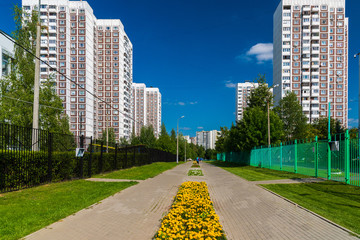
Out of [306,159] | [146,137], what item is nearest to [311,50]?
[146,137]

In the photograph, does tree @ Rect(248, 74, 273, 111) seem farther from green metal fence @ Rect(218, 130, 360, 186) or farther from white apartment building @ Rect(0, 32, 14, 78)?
white apartment building @ Rect(0, 32, 14, 78)

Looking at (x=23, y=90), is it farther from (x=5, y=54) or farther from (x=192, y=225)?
(x=192, y=225)

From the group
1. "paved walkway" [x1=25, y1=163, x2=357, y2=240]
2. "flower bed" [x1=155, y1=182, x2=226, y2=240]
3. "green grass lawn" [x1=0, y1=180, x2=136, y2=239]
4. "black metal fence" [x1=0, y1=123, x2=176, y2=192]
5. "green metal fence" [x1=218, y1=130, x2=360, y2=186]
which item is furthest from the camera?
"green metal fence" [x1=218, y1=130, x2=360, y2=186]

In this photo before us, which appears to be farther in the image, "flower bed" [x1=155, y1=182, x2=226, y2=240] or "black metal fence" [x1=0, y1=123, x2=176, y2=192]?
"black metal fence" [x1=0, y1=123, x2=176, y2=192]

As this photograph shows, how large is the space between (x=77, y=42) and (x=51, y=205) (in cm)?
7728

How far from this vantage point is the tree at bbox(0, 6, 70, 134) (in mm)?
22828

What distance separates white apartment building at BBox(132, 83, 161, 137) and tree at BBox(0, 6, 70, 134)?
345 ft

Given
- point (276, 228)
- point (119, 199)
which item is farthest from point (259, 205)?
point (119, 199)

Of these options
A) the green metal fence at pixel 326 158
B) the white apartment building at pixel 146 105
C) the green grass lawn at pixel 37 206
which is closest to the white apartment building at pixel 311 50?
the green metal fence at pixel 326 158

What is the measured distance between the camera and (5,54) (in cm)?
2992

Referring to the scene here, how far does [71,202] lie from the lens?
7.57m

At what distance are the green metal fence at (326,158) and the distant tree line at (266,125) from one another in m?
2.03

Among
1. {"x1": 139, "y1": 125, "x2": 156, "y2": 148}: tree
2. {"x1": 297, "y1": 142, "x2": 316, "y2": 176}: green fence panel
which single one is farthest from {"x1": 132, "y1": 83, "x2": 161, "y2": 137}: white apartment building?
{"x1": 297, "y1": 142, "x2": 316, "y2": 176}: green fence panel

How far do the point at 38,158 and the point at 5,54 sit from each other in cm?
2551
